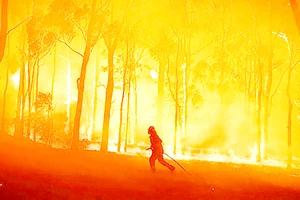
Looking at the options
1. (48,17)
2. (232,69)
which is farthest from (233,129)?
(48,17)

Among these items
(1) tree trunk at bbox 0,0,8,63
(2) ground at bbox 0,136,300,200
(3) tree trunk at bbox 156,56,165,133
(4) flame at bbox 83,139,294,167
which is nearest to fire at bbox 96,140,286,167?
(4) flame at bbox 83,139,294,167

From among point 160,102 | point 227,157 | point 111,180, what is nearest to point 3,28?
point 111,180

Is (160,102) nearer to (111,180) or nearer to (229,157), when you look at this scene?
(229,157)

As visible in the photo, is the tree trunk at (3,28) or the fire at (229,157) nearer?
the tree trunk at (3,28)

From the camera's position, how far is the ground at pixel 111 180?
11.2m

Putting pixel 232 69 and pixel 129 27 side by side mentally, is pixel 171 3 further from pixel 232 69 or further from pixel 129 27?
pixel 232 69

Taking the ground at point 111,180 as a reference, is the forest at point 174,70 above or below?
above

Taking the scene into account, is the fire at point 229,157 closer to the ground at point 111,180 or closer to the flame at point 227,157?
the flame at point 227,157

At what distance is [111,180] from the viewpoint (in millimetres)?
13766

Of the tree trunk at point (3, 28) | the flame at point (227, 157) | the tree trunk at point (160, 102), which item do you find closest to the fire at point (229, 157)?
the flame at point (227, 157)

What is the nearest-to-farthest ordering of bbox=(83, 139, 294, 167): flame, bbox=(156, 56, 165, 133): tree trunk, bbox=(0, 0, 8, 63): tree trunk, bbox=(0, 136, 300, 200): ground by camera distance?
1. bbox=(0, 136, 300, 200): ground
2. bbox=(0, 0, 8, 63): tree trunk
3. bbox=(83, 139, 294, 167): flame
4. bbox=(156, 56, 165, 133): tree trunk

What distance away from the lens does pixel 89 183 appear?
41.5 ft

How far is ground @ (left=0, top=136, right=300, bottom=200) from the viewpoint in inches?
441

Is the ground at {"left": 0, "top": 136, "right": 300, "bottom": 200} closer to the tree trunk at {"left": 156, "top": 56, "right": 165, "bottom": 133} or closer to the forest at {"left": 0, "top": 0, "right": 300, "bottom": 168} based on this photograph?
the forest at {"left": 0, "top": 0, "right": 300, "bottom": 168}
